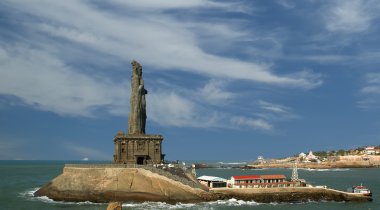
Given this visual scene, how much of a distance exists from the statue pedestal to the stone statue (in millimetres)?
1784

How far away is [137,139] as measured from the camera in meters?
71.6

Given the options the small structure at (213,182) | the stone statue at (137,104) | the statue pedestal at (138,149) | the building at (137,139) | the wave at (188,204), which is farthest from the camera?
the stone statue at (137,104)

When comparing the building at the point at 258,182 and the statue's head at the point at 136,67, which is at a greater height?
the statue's head at the point at 136,67

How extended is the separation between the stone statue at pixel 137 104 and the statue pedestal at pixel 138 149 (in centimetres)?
178

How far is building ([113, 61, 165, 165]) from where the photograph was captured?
232ft

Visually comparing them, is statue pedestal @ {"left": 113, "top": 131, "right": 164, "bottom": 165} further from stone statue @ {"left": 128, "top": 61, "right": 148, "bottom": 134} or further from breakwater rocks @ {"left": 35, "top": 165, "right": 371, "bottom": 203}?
breakwater rocks @ {"left": 35, "top": 165, "right": 371, "bottom": 203}

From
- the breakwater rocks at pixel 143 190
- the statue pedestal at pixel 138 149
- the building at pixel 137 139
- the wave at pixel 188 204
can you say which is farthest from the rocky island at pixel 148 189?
the building at pixel 137 139

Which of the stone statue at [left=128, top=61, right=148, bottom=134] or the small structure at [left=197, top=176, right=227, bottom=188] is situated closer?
the small structure at [left=197, top=176, right=227, bottom=188]

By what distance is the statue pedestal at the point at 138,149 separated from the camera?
7056 cm

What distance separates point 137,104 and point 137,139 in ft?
18.8

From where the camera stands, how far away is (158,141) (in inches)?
2837

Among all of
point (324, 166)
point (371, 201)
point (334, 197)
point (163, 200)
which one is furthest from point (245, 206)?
point (324, 166)

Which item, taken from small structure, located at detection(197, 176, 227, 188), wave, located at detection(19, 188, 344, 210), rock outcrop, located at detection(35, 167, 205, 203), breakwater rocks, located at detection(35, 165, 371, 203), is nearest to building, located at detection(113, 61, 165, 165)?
breakwater rocks, located at detection(35, 165, 371, 203)

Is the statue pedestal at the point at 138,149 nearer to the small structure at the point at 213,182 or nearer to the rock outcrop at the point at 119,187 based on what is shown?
the rock outcrop at the point at 119,187
